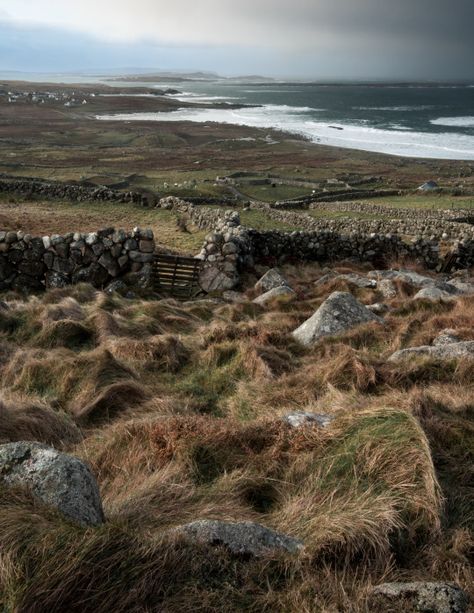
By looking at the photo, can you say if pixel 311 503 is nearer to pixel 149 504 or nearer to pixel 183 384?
pixel 149 504

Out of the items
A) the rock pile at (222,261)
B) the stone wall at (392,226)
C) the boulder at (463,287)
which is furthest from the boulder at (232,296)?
the stone wall at (392,226)

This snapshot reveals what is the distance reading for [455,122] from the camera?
144125 millimetres

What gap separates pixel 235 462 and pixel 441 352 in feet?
14.1

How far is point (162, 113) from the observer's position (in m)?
152

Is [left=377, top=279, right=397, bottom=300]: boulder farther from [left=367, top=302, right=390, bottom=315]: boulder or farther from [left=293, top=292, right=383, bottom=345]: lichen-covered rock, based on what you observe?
[left=293, top=292, right=383, bottom=345]: lichen-covered rock

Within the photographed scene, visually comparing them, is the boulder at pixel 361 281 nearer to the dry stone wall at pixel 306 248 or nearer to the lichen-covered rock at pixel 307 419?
the dry stone wall at pixel 306 248

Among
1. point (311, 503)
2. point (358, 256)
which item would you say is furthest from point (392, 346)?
point (358, 256)

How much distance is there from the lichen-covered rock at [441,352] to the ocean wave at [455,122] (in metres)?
144

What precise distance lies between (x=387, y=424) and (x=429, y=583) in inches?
72.5

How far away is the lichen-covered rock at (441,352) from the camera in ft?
24.7

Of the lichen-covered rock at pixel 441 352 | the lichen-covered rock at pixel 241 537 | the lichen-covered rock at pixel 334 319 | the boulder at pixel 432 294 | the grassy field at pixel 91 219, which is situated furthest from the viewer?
the grassy field at pixel 91 219

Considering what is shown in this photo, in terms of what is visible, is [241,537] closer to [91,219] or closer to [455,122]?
[91,219]

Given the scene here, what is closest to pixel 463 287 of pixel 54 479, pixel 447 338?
pixel 447 338

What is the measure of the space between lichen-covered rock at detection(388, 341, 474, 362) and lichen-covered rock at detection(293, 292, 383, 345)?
1.80m
